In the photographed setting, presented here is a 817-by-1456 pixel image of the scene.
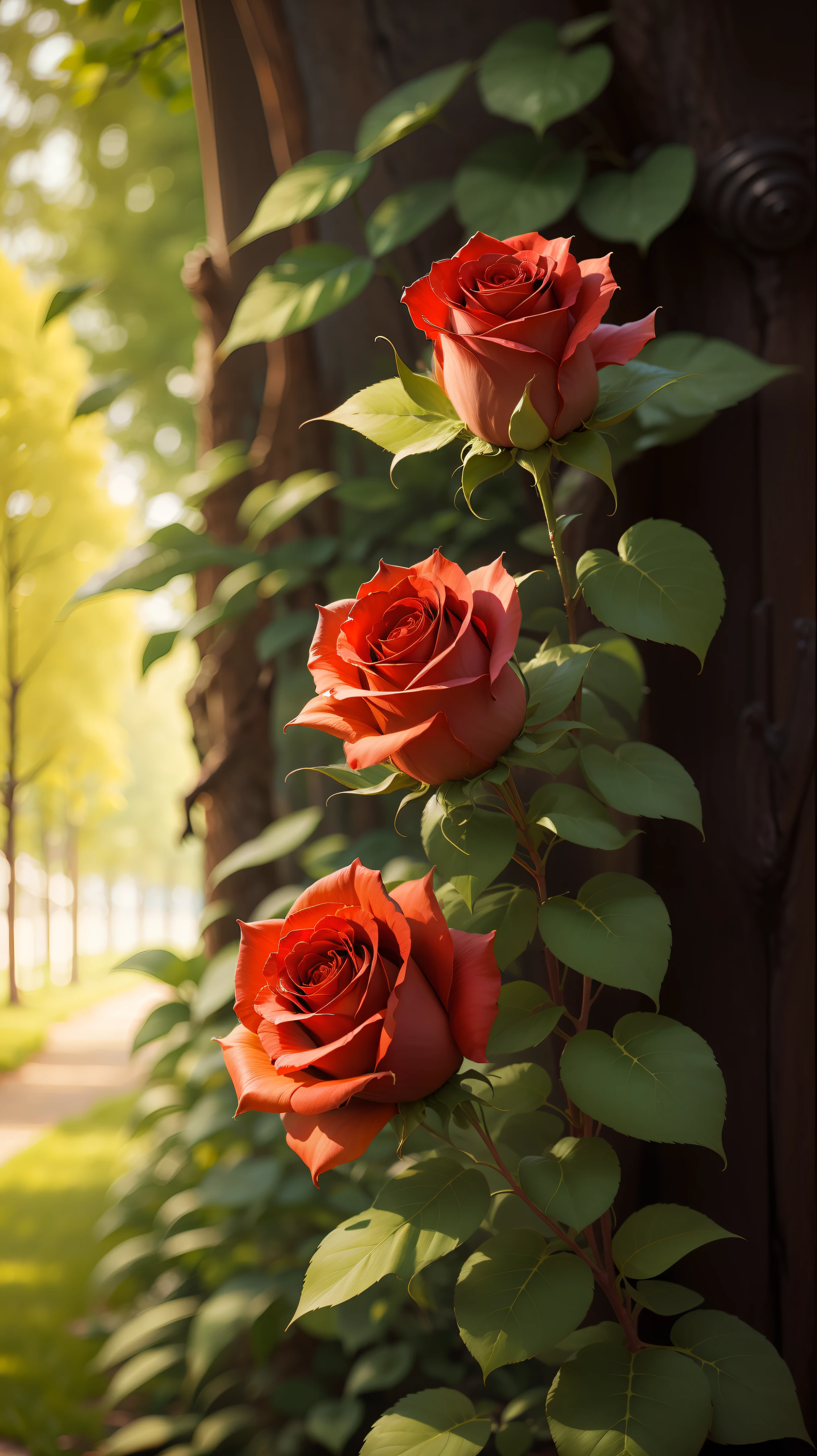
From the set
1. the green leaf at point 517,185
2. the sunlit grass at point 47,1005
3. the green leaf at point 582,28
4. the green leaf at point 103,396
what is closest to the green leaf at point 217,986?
the green leaf at point 103,396

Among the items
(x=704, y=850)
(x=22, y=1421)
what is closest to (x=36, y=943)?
(x=22, y=1421)

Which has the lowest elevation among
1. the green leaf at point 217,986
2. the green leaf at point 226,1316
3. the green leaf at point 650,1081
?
the green leaf at point 226,1316

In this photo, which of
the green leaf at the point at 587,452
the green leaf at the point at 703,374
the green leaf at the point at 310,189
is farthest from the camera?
the green leaf at the point at 310,189

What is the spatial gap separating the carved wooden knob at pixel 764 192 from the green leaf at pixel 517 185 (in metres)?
0.19

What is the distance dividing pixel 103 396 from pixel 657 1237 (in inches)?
64.7

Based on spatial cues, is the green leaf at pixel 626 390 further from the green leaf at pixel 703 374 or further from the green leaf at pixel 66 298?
the green leaf at pixel 66 298

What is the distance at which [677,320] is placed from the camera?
1.31 metres

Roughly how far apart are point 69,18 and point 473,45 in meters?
2.33

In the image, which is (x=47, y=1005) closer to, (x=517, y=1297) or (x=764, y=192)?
(x=517, y=1297)

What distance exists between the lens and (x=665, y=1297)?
0.74 metres

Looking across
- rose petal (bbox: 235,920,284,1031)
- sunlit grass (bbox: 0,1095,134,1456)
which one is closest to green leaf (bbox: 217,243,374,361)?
rose petal (bbox: 235,920,284,1031)

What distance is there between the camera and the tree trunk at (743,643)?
3.74 feet

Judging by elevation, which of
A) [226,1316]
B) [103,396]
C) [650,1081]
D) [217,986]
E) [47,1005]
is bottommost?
[47,1005]

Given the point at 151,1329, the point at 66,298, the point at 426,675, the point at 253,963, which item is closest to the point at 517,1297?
the point at 253,963
